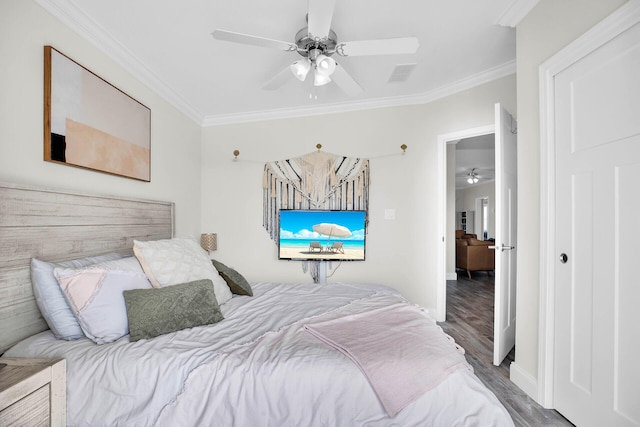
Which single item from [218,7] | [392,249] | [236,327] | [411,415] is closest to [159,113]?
[218,7]

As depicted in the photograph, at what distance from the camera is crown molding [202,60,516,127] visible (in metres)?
2.86

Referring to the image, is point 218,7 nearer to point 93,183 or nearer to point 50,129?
point 50,129

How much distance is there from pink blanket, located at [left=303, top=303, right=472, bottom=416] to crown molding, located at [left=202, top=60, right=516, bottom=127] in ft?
8.02

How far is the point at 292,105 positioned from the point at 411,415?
316 centimetres

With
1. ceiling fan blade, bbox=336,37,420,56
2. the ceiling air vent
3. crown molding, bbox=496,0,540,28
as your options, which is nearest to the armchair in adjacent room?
the ceiling air vent

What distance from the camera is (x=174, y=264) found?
1.87 m

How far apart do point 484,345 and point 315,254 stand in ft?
6.17

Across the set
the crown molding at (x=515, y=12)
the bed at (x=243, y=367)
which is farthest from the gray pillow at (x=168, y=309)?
the crown molding at (x=515, y=12)

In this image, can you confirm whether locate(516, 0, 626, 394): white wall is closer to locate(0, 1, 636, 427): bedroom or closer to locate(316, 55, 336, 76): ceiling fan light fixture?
locate(0, 1, 636, 427): bedroom

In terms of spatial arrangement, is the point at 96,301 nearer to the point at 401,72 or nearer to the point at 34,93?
the point at 34,93

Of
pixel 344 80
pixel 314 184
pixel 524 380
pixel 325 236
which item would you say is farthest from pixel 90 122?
pixel 524 380

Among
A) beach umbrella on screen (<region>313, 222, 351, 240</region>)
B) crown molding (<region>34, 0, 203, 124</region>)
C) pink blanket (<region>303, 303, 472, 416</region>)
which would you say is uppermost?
crown molding (<region>34, 0, 203, 124</region>)

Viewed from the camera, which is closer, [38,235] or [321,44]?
[38,235]

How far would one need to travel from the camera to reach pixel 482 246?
5.61 m
